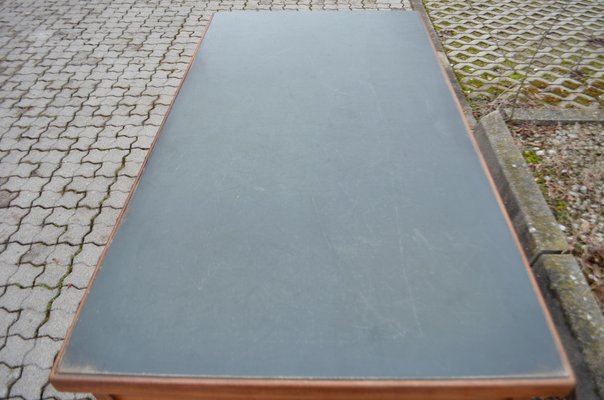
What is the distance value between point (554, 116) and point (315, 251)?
2766 millimetres

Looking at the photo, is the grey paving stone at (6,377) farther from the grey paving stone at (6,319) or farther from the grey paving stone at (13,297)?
the grey paving stone at (13,297)

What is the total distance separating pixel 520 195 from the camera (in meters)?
2.32

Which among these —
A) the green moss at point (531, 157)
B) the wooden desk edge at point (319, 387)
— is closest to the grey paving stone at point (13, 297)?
the wooden desk edge at point (319, 387)

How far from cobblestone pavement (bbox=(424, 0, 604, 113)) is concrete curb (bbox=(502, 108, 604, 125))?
316mm

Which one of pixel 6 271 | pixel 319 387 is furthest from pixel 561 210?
pixel 6 271

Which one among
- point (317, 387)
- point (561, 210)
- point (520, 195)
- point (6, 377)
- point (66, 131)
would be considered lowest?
point (6, 377)

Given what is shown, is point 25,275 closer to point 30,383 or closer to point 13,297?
point 13,297

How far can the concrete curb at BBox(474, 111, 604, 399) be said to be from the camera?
65.2 inches

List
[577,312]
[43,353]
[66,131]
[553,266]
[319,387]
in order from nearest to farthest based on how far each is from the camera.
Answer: [319,387] < [577,312] < [553,266] < [43,353] < [66,131]

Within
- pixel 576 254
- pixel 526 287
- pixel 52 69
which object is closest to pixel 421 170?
pixel 526 287

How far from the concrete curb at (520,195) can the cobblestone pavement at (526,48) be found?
30.7 inches

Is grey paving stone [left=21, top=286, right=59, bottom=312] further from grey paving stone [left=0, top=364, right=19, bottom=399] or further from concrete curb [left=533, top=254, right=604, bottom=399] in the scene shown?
concrete curb [left=533, top=254, right=604, bottom=399]

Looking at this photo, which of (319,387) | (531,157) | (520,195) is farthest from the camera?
(531,157)

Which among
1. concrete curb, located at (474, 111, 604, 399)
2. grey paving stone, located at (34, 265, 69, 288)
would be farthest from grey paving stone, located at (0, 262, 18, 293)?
concrete curb, located at (474, 111, 604, 399)
